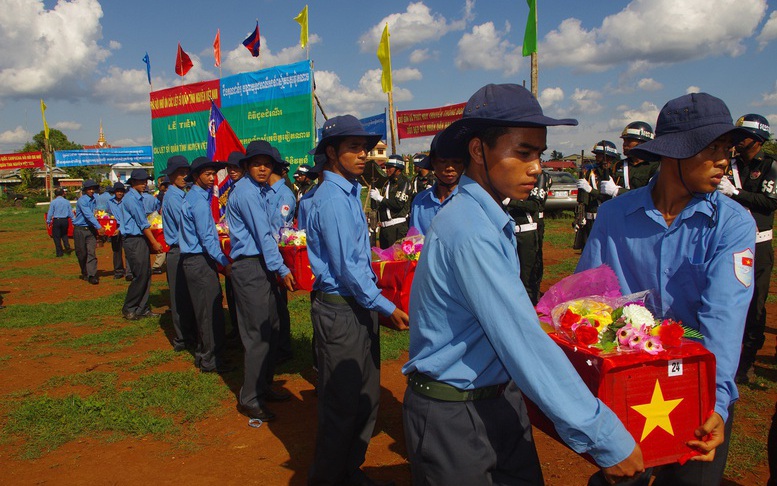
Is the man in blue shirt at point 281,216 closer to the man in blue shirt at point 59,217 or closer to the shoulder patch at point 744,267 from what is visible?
the shoulder patch at point 744,267

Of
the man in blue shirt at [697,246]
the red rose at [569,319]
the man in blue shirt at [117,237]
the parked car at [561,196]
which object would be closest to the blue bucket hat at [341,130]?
the man in blue shirt at [697,246]

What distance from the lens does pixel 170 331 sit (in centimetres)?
846

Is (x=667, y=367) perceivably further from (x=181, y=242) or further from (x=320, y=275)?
(x=181, y=242)

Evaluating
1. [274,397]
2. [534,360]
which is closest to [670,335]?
[534,360]

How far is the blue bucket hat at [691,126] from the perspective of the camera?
2.20m

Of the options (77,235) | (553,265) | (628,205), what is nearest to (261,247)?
(628,205)

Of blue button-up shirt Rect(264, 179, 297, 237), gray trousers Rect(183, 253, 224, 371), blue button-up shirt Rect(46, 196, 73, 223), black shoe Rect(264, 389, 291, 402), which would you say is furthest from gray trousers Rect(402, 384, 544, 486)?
blue button-up shirt Rect(46, 196, 73, 223)

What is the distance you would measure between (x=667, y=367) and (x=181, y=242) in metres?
5.45

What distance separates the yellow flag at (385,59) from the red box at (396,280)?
1455 centimetres

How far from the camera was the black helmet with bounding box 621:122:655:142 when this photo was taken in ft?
20.6

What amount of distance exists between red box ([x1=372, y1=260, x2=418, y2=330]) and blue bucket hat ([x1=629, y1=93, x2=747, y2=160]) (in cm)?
202

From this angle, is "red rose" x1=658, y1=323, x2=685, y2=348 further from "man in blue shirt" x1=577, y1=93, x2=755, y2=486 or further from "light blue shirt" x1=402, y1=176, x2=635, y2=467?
"light blue shirt" x1=402, y1=176, x2=635, y2=467

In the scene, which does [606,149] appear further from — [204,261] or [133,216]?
[133,216]

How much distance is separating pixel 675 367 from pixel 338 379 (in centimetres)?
221
